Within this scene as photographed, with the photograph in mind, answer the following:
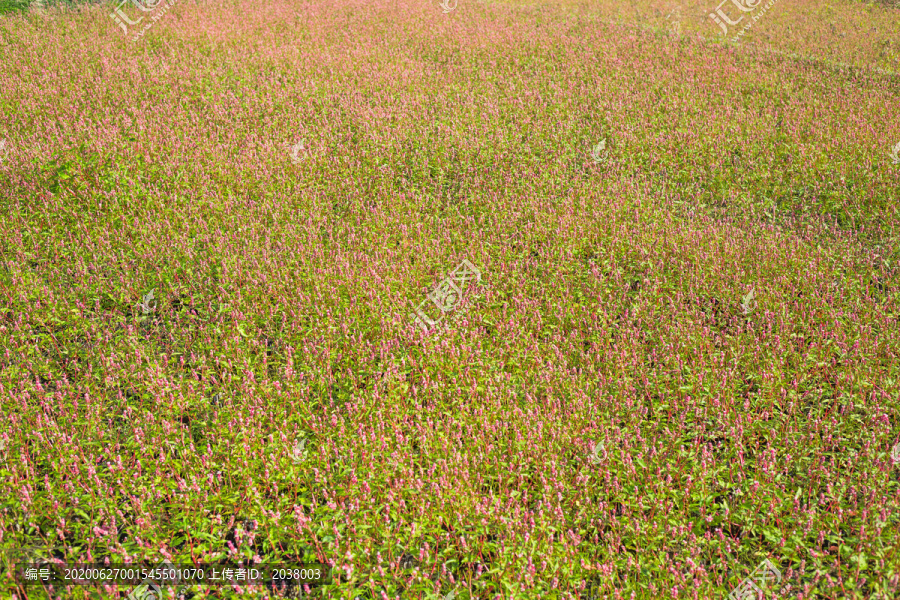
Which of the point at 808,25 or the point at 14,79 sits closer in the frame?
the point at 14,79

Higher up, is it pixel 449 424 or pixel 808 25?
pixel 808 25

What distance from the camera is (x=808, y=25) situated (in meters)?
16.2

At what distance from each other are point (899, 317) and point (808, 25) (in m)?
15.0

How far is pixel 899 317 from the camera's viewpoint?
16.5ft

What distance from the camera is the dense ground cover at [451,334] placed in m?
3.21

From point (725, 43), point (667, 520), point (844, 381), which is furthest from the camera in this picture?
point (725, 43)

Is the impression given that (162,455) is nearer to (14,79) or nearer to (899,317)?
(899,317)

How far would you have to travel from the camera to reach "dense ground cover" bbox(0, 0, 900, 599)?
3.21 metres

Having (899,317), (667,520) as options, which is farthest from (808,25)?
(667,520)

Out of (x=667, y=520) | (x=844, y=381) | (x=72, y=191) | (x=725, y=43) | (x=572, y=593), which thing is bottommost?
(x=572, y=593)

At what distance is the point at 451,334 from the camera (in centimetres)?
470

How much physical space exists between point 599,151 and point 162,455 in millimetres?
7016

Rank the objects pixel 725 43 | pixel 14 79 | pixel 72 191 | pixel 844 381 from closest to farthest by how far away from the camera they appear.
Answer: pixel 844 381, pixel 72 191, pixel 14 79, pixel 725 43

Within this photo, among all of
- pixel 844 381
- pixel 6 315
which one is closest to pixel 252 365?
pixel 6 315
